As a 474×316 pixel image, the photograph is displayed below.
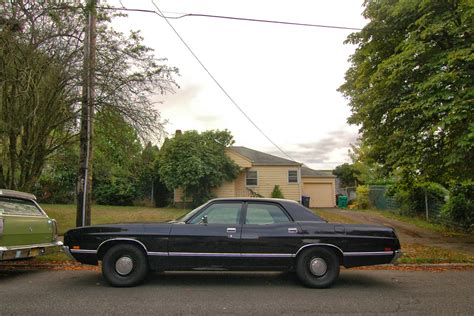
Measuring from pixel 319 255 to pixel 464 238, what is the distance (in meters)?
8.97

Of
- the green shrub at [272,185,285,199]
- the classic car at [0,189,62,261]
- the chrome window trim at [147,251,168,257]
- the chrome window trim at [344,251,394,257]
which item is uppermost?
the green shrub at [272,185,285,199]

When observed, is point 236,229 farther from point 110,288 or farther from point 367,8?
point 367,8

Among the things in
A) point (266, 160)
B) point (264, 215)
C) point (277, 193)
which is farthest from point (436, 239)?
point (266, 160)

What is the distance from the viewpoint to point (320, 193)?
32.5 m

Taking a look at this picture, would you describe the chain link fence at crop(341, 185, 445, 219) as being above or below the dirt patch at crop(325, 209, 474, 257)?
above

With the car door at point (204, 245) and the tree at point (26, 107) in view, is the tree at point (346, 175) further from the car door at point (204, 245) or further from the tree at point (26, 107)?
the car door at point (204, 245)

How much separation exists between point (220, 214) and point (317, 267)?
1.82 meters

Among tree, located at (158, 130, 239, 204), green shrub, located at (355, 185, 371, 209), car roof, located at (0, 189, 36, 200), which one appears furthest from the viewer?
green shrub, located at (355, 185, 371, 209)

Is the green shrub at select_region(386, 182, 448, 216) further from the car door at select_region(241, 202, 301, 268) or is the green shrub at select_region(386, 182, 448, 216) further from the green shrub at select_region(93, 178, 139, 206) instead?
the green shrub at select_region(93, 178, 139, 206)

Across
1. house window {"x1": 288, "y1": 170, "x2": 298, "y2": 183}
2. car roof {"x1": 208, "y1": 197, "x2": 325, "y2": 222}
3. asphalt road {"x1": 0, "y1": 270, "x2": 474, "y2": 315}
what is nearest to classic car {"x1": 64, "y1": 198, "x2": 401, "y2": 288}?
car roof {"x1": 208, "y1": 197, "x2": 325, "y2": 222}

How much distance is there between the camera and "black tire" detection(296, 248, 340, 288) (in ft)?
21.6

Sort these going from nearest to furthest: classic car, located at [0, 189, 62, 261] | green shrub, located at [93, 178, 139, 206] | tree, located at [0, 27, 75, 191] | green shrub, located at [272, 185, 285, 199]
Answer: classic car, located at [0, 189, 62, 261]
tree, located at [0, 27, 75, 191]
green shrub, located at [93, 178, 139, 206]
green shrub, located at [272, 185, 285, 199]

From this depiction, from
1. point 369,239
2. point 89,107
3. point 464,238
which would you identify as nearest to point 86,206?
→ point 89,107

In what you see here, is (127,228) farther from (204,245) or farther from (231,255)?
(231,255)
